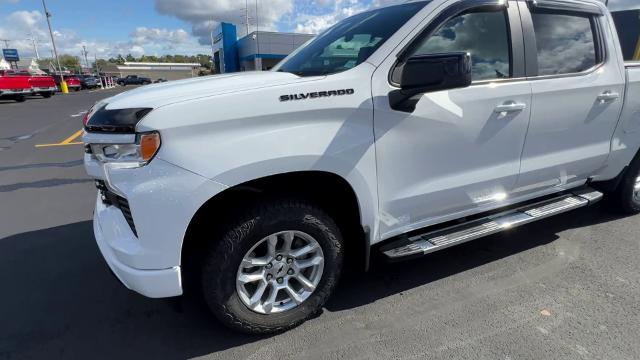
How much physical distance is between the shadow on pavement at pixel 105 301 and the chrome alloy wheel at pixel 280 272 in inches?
11.2

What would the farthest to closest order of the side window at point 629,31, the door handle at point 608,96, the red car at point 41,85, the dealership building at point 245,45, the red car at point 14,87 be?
the dealership building at point 245,45 < the red car at point 41,85 < the red car at point 14,87 < the side window at point 629,31 < the door handle at point 608,96

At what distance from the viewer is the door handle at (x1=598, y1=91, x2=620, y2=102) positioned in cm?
330

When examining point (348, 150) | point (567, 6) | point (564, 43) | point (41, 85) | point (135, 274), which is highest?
point (567, 6)

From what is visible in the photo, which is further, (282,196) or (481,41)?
(481,41)

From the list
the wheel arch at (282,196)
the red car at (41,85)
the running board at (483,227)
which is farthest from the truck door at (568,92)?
the red car at (41,85)

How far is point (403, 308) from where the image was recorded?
281 centimetres

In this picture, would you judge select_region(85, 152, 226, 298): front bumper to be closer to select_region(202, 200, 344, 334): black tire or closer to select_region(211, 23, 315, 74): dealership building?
select_region(202, 200, 344, 334): black tire

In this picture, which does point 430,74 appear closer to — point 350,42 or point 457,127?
point 457,127

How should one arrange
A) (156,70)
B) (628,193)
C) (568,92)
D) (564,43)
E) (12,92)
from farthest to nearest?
(156,70)
(12,92)
(628,193)
(564,43)
(568,92)

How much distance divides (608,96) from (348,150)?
246 cm

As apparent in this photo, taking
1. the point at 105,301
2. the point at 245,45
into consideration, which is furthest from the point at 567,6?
the point at 245,45

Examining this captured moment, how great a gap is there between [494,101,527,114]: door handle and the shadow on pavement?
1286 millimetres

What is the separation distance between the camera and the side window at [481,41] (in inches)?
105

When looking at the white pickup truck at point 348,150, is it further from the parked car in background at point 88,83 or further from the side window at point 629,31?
the parked car in background at point 88,83
